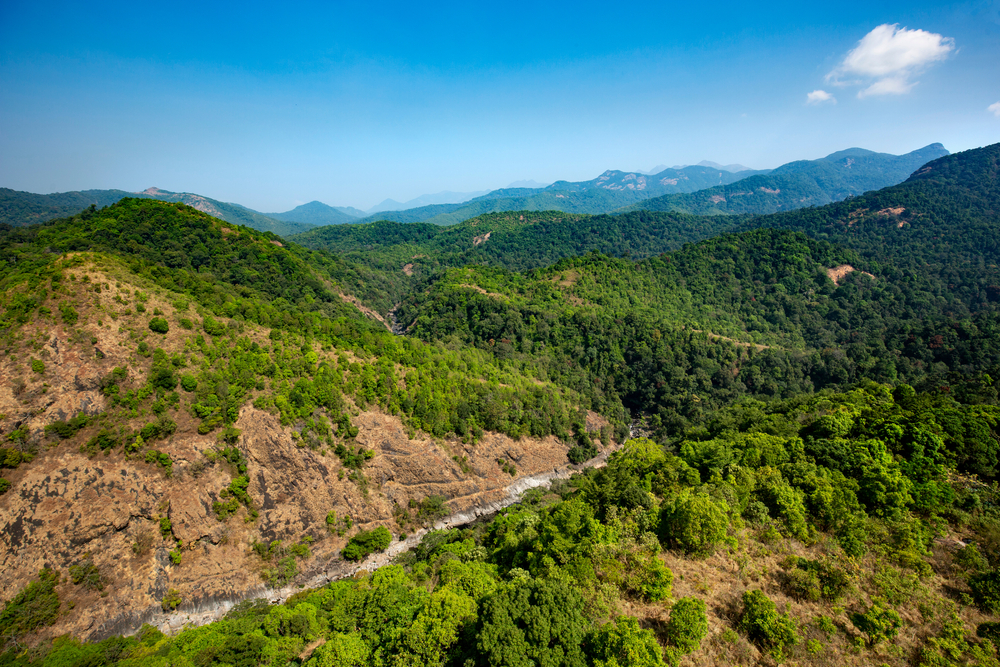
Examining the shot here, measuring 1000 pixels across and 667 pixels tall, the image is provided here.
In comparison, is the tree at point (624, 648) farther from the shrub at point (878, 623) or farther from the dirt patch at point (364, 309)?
the dirt patch at point (364, 309)

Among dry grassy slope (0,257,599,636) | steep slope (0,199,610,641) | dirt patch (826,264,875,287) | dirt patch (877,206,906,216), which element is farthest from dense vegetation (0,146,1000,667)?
dirt patch (877,206,906,216)

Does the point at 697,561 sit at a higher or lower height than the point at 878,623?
lower

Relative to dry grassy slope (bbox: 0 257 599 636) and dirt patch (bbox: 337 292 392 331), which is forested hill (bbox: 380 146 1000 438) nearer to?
dirt patch (bbox: 337 292 392 331)

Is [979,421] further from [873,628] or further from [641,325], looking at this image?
[641,325]

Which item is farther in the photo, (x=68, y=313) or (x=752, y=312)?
(x=752, y=312)

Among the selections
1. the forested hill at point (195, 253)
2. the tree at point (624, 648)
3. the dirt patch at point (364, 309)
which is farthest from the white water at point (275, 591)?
the dirt patch at point (364, 309)

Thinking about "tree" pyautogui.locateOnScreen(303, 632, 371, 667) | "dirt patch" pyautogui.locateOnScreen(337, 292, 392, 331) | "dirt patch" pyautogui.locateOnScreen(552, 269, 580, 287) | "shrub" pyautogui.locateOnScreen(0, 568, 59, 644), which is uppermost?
"dirt patch" pyautogui.locateOnScreen(552, 269, 580, 287)

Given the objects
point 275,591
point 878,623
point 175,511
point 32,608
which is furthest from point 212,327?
point 878,623

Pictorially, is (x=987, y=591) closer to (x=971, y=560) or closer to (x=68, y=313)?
(x=971, y=560)
